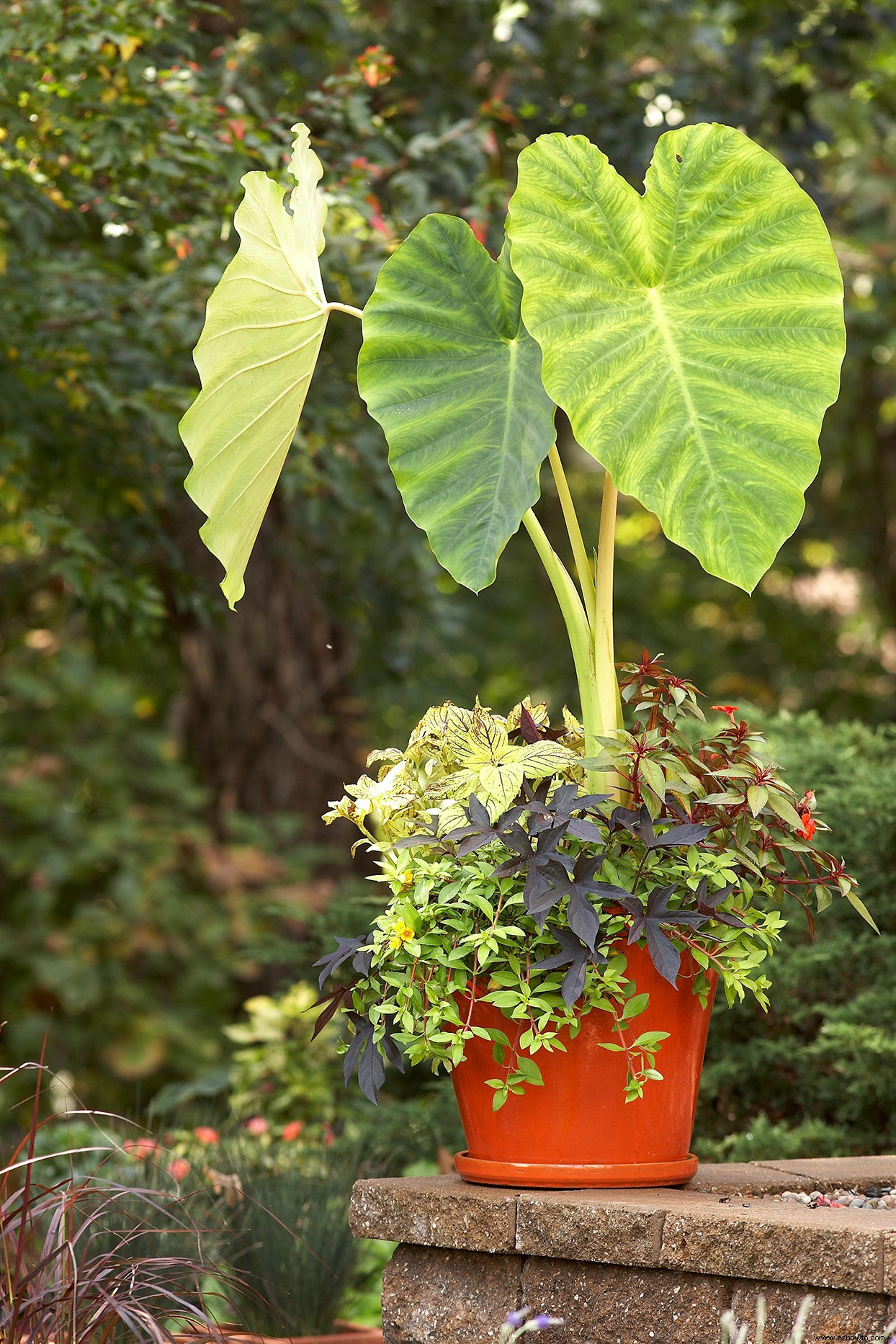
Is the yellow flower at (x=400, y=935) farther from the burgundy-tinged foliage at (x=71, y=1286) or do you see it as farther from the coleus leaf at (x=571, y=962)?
the burgundy-tinged foliage at (x=71, y=1286)

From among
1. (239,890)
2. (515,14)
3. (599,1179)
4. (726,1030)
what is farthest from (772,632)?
(599,1179)

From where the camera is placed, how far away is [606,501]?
171 cm

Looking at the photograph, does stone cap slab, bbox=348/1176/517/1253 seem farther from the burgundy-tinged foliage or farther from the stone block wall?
the burgundy-tinged foliage

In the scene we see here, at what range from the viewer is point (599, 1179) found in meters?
1.50

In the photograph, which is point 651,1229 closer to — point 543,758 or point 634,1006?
point 634,1006

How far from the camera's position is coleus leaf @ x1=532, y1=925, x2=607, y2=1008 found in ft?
4.60

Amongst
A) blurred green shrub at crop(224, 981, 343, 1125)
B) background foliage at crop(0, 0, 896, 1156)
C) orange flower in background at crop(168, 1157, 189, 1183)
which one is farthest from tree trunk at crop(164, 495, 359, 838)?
orange flower in background at crop(168, 1157, 189, 1183)

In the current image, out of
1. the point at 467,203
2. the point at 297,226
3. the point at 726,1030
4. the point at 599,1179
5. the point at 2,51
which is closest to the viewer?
the point at 599,1179

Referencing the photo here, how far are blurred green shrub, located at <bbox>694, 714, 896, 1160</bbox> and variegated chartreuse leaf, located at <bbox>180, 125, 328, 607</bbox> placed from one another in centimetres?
125

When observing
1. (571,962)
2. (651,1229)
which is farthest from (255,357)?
(651,1229)

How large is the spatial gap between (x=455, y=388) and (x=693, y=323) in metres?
0.30

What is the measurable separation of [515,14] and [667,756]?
9.95 ft

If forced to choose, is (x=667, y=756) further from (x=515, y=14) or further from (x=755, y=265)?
(x=515, y=14)

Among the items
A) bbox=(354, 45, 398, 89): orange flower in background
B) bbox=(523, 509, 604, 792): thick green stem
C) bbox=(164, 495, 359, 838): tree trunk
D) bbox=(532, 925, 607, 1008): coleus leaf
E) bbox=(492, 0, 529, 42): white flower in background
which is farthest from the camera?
bbox=(164, 495, 359, 838): tree trunk
